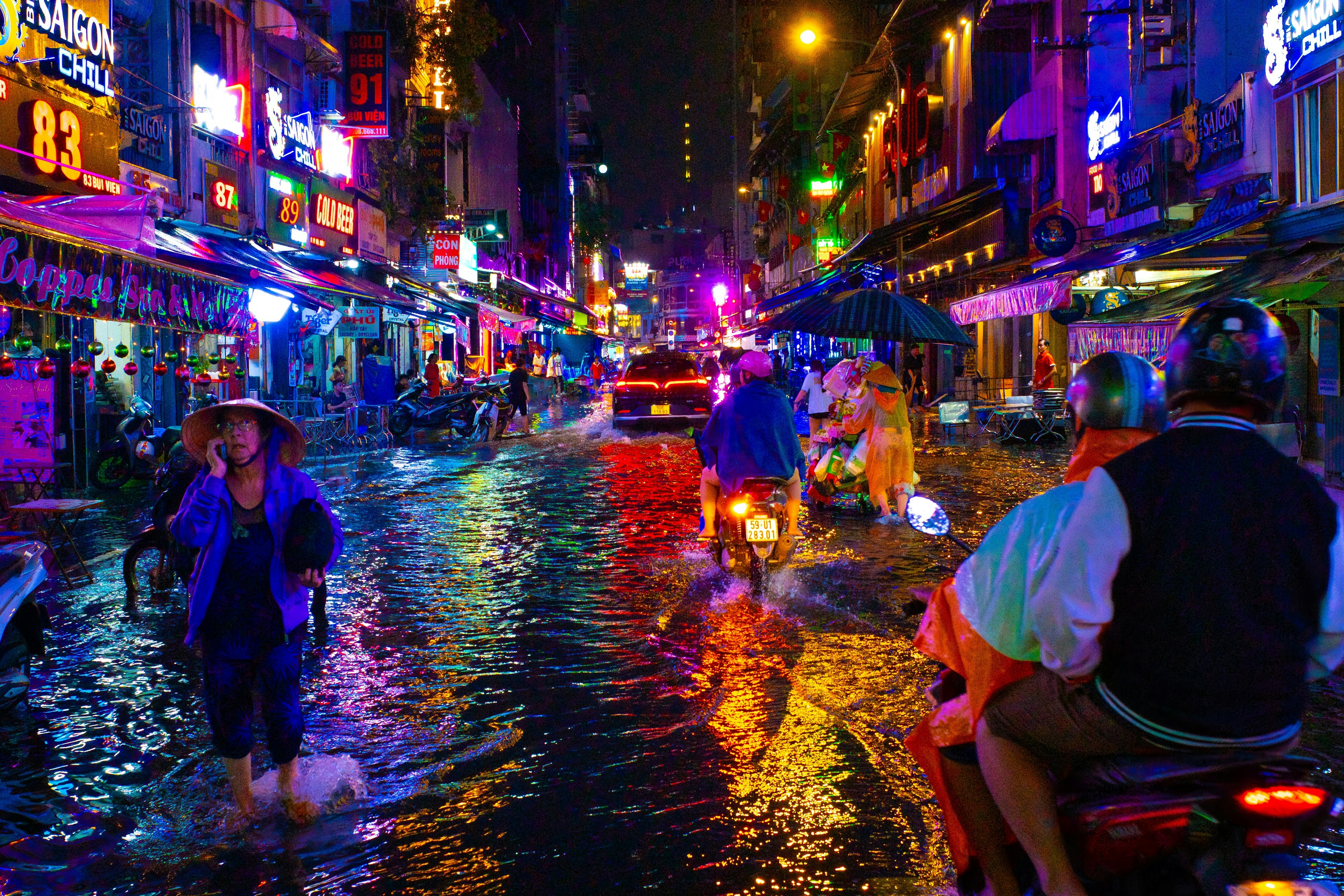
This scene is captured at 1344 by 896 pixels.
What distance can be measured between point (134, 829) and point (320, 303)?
15107mm

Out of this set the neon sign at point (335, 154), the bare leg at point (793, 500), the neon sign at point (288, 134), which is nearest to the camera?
the bare leg at point (793, 500)

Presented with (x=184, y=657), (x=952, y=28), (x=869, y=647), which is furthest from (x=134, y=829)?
(x=952, y=28)

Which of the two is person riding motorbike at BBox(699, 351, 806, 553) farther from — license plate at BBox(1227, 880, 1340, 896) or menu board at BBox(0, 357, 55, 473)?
menu board at BBox(0, 357, 55, 473)

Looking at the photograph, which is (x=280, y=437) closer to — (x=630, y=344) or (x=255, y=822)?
(x=255, y=822)

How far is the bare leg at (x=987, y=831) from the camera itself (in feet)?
9.25

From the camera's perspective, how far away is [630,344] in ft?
501

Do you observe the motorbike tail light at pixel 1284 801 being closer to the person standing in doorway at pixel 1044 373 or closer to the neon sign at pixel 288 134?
the person standing in doorway at pixel 1044 373

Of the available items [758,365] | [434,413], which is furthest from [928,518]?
[434,413]

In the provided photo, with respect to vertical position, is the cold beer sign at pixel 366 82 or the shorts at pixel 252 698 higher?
the cold beer sign at pixel 366 82

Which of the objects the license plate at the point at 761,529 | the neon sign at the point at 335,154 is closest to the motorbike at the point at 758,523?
the license plate at the point at 761,529

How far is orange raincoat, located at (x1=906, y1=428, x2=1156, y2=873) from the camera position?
2.73 m

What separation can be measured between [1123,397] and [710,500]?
5.97 metres

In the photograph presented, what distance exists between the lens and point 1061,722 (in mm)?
2525

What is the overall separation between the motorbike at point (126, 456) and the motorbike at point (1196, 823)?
14060 mm
